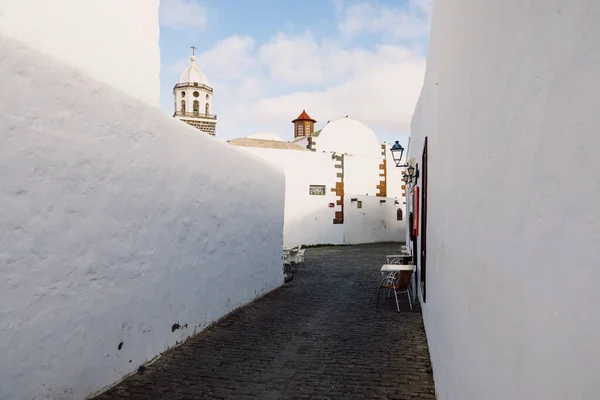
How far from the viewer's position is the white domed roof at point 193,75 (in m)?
23.0

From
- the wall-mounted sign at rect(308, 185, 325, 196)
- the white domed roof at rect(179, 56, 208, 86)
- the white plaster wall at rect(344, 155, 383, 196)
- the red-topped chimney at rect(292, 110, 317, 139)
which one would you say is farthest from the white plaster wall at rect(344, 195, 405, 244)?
the red-topped chimney at rect(292, 110, 317, 139)

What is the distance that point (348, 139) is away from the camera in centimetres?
2791

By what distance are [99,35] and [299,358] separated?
4498 millimetres

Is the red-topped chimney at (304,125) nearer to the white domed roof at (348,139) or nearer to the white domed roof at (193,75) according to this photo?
the white domed roof at (348,139)

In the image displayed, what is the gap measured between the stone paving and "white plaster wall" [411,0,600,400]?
2.26 metres

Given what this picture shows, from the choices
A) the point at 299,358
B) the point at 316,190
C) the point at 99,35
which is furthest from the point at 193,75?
the point at 299,358

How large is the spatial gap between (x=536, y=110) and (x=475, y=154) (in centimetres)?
98

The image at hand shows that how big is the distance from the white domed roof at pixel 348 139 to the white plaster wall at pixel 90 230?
21029 millimetres

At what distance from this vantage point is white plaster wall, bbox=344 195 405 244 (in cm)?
2359

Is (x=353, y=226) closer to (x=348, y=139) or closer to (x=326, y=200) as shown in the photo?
(x=326, y=200)

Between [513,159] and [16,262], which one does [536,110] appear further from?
[16,262]

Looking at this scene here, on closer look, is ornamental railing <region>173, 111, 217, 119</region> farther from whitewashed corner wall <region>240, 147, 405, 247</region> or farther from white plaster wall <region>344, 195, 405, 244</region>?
white plaster wall <region>344, 195, 405, 244</region>

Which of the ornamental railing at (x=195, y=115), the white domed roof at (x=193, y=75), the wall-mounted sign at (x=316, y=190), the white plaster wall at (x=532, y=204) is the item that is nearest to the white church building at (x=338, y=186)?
the wall-mounted sign at (x=316, y=190)

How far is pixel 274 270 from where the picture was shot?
9.66 m
